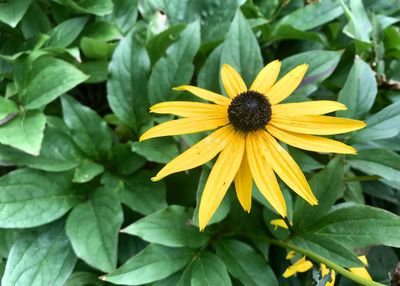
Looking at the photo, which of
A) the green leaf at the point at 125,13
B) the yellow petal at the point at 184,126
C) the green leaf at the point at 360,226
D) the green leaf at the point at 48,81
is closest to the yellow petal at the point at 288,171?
the yellow petal at the point at 184,126

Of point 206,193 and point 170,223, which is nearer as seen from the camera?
point 206,193

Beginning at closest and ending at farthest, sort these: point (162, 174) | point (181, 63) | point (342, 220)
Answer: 1. point (162, 174)
2. point (342, 220)
3. point (181, 63)

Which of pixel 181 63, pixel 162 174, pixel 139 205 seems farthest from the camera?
pixel 181 63

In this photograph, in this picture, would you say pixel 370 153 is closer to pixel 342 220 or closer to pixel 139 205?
pixel 342 220

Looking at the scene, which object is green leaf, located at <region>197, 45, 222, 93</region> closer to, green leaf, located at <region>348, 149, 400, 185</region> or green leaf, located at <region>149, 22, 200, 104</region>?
green leaf, located at <region>149, 22, 200, 104</region>

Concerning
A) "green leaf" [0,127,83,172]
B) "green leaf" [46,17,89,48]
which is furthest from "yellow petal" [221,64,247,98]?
"green leaf" [46,17,89,48]

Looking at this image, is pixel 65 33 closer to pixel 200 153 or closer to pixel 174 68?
pixel 174 68

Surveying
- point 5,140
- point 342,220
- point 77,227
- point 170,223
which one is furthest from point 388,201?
point 5,140
